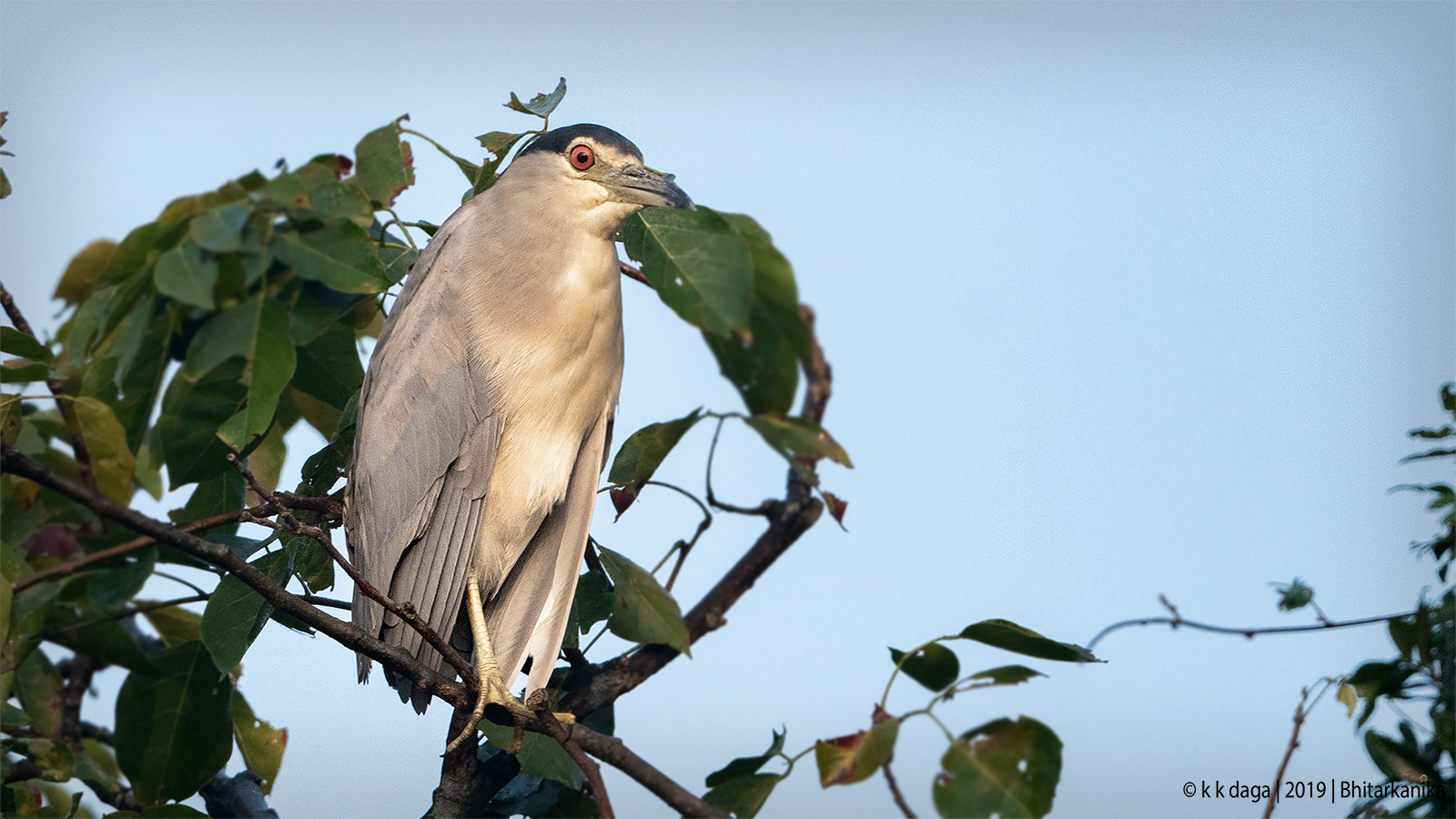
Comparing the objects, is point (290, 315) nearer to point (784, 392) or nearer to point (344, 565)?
point (344, 565)

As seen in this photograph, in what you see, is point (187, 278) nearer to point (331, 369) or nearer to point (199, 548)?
point (199, 548)

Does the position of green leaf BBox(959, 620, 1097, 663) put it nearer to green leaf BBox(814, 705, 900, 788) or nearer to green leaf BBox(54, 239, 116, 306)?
green leaf BBox(814, 705, 900, 788)

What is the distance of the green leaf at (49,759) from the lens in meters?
2.06

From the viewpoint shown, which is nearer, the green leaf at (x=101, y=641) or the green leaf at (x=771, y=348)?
the green leaf at (x=771, y=348)

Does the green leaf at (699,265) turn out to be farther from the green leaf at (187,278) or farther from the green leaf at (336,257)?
the green leaf at (187,278)

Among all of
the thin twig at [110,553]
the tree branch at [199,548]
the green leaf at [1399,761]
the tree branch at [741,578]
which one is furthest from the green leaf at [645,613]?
the green leaf at [1399,761]

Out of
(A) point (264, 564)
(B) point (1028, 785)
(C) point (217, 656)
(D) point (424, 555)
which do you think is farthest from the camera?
(D) point (424, 555)

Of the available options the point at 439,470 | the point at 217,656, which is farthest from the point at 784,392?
the point at 439,470

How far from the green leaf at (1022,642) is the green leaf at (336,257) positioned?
99 centimetres

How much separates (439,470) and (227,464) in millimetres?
620

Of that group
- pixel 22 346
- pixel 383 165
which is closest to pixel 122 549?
pixel 22 346

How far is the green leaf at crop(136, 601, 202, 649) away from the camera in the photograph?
2309 millimetres

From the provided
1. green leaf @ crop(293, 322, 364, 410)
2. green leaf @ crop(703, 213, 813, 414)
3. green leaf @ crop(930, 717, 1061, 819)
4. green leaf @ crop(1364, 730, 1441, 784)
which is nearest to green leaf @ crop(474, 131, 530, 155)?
green leaf @ crop(293, 322, 364, 410)

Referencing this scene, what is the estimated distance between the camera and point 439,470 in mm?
2441
